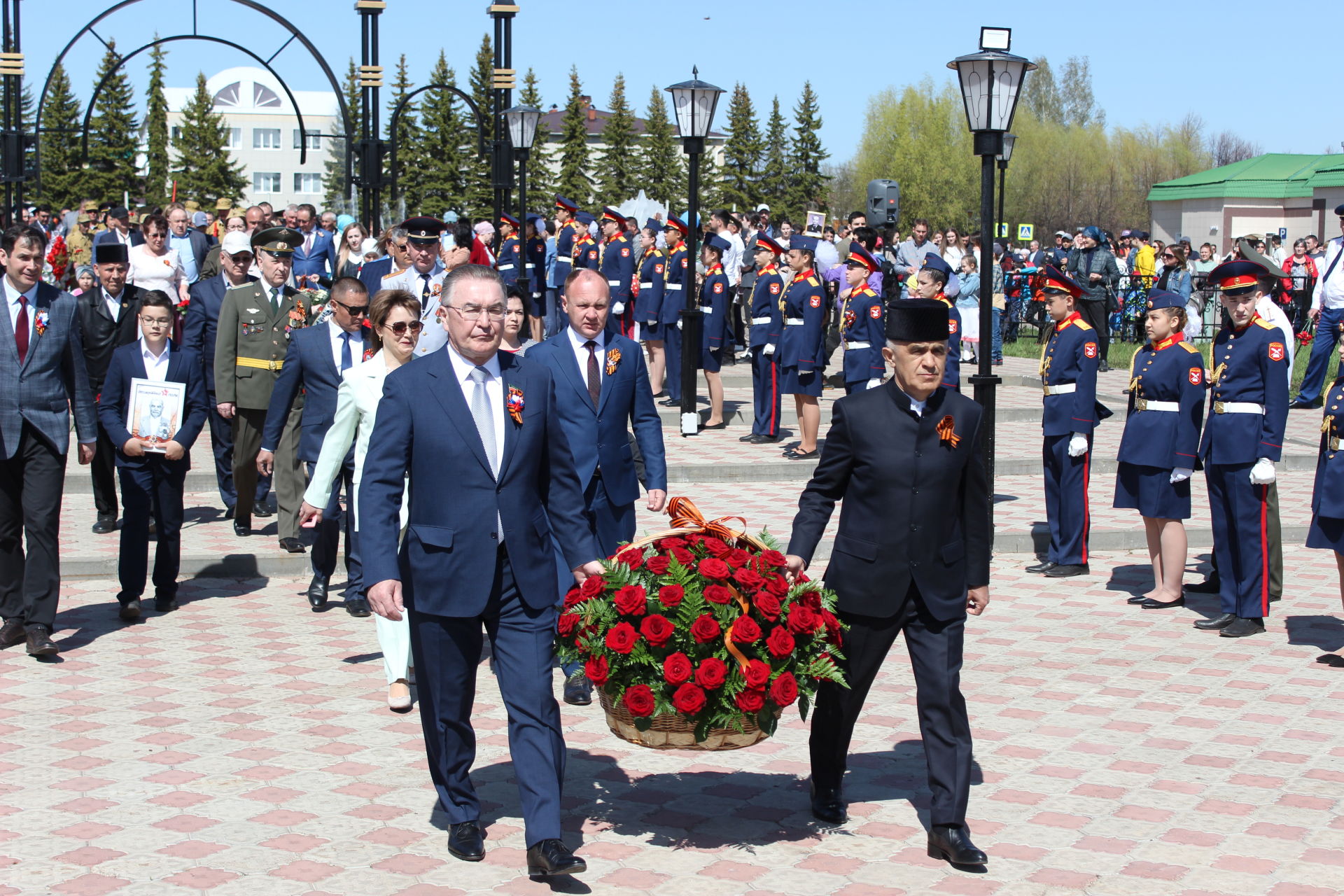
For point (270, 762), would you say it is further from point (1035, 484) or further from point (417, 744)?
point (1035, 484)

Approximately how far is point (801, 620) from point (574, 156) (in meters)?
81.1

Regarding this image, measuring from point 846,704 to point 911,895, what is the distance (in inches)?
32.1

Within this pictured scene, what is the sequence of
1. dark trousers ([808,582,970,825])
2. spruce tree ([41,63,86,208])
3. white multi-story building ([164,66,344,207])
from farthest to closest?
white multi-story building ([164,66,344,207]), spruce tree ([41,63,86,208]), dark trousers ([808,582,970,825])

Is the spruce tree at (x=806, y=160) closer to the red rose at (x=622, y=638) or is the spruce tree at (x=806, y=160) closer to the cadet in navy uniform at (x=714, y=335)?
the cadet in navy uniform at (x=714, y=335)

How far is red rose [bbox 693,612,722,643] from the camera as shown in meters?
5.26

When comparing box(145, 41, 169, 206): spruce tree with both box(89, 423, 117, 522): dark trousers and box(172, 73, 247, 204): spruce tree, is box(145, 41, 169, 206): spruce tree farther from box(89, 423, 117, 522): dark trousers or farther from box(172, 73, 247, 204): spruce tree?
box(89, 423, 117, 522): dark trousers

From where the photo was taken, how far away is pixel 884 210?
2627cm

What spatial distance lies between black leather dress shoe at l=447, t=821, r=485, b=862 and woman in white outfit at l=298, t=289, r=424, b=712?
2.01m

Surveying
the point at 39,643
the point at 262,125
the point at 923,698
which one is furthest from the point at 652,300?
the point at 262,125

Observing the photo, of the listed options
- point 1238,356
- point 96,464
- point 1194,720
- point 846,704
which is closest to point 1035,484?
point 1238,356

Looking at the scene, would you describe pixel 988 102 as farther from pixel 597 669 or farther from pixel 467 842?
pixel 467 842

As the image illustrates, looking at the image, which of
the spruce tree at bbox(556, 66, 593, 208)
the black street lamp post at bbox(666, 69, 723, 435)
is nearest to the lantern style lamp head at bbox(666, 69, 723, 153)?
the black street lamp post at bbox(666, 69, 723, 435)

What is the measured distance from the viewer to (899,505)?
571cm

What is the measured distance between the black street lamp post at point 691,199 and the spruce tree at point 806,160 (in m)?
68.9
